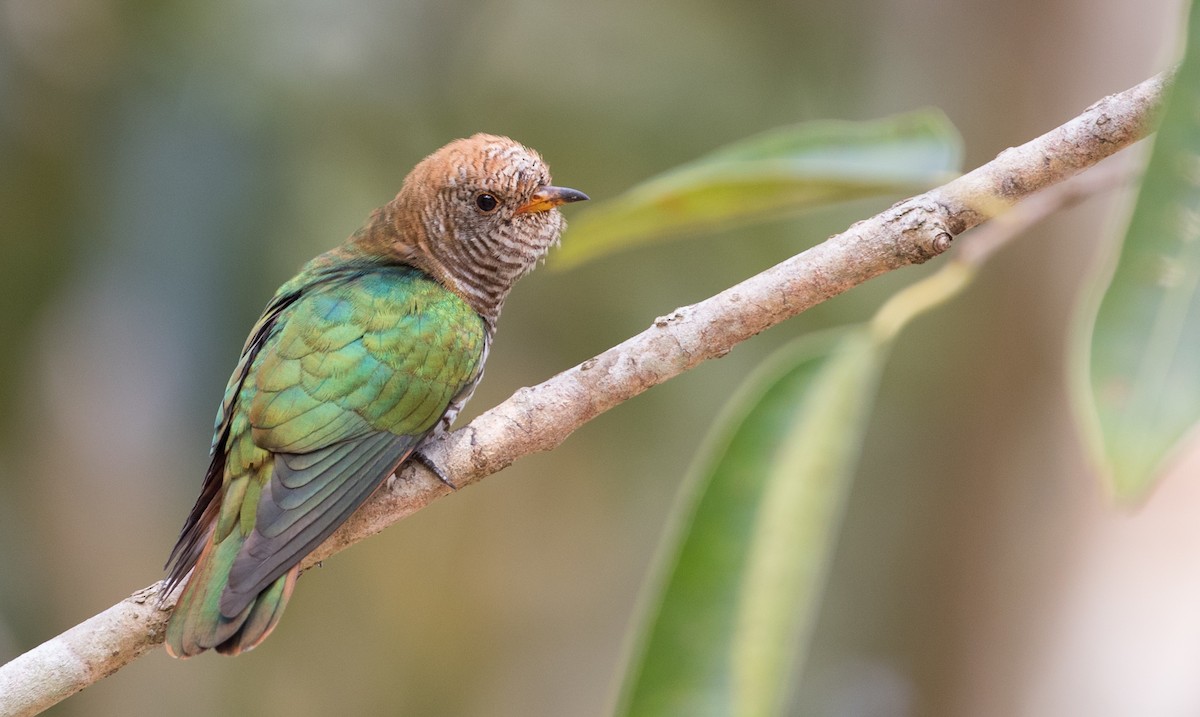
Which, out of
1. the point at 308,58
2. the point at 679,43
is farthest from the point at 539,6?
the point at 308,58

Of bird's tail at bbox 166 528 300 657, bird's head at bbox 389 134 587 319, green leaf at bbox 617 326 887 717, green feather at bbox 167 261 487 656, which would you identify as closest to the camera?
green leaf at bbox 617 326 887 717

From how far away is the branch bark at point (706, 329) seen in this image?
1876 millimetres

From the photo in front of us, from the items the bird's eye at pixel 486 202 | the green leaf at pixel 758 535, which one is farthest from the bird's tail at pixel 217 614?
the bird's eye at pixel 486 202

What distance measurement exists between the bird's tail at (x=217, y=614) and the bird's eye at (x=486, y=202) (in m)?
1.20

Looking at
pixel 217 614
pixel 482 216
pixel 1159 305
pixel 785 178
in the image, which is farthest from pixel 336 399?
pixel 1159 305

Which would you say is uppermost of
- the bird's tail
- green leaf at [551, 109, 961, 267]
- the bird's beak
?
the bird's beak

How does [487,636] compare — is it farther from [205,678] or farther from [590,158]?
[590,158]

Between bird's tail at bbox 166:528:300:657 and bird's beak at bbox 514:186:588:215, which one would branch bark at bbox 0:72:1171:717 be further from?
bird's beak at bbox 514:186:588:215

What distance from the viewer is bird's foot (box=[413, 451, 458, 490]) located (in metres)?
2.22

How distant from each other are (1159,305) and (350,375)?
5.47 feet

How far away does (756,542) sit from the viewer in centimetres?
169

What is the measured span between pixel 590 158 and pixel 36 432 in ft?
7.51

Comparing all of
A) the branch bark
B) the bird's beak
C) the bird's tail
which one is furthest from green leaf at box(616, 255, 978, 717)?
the bird's beak

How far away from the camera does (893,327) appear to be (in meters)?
1.80
